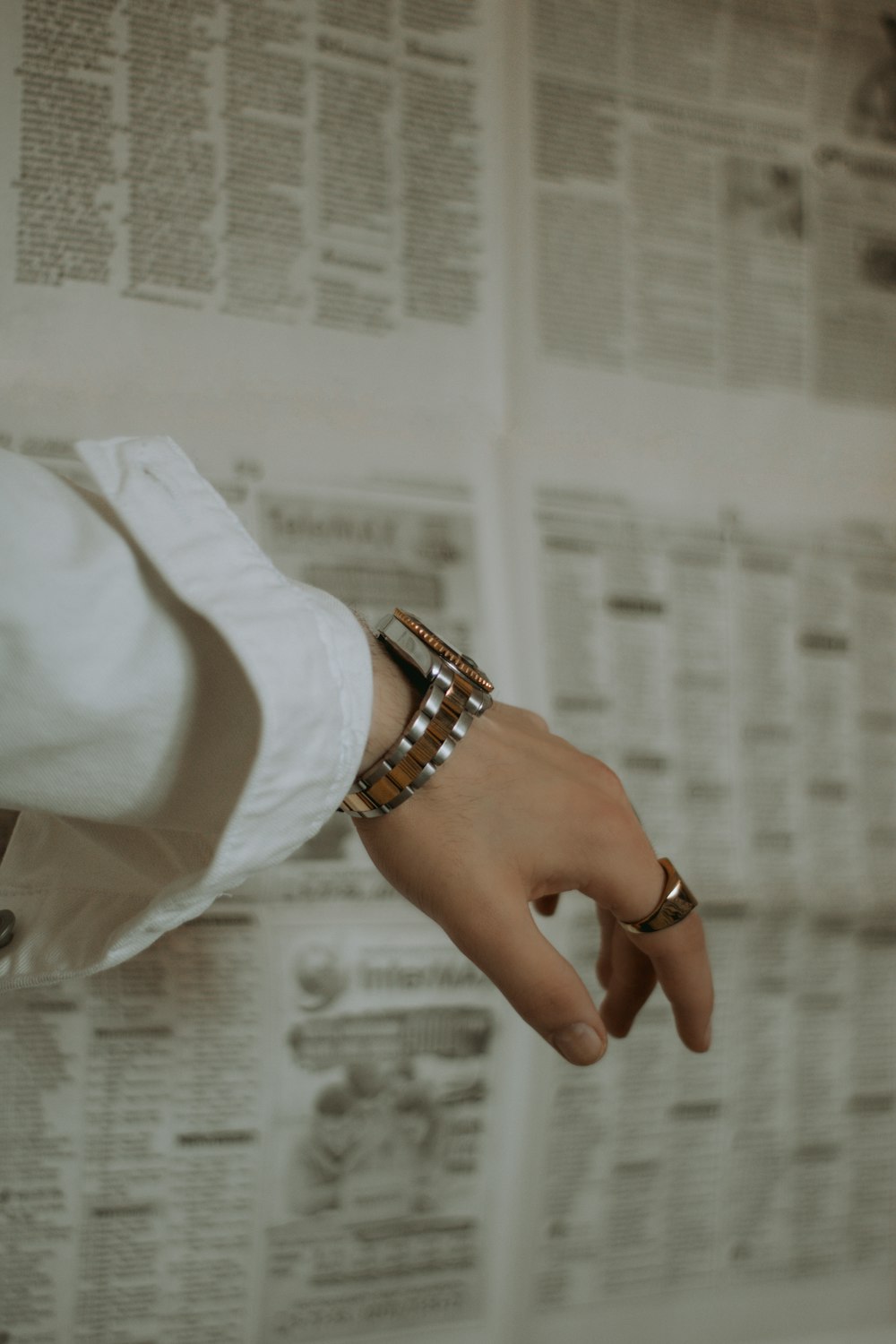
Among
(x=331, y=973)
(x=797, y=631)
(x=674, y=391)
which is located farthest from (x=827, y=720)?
(x=331, y=973)

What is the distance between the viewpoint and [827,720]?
2.11ft

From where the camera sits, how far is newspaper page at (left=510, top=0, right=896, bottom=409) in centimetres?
60

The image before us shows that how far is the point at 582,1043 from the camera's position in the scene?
0.34m

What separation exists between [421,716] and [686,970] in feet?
0.59

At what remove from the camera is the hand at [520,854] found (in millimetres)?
340

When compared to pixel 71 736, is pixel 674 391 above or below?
above

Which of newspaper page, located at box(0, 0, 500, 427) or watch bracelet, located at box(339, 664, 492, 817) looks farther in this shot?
newspaper page, located at box(0, 0, 500, 427)

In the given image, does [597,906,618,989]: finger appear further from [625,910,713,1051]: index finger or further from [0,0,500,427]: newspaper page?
[0,0,500,427]: newspaper page

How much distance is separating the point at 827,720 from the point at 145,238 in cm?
48

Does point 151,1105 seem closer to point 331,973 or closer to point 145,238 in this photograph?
point 331,973

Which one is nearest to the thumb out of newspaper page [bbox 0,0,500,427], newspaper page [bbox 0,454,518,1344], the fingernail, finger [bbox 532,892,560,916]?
the fingernail

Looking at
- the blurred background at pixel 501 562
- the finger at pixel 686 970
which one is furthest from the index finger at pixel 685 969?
the blurred background at pixel 501 562

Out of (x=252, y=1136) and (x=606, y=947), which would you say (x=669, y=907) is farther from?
(x=252, y=1136)

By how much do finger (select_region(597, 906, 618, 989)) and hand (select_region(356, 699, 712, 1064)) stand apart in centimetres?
7
